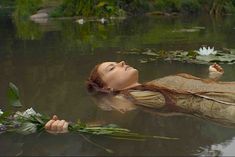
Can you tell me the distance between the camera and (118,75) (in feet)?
12.6

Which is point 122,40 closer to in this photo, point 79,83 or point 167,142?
point 79,83

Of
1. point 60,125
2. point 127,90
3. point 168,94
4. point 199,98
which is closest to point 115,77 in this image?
point 127,90

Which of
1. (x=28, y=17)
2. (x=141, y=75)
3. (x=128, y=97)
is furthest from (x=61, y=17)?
(x=128, y=97)

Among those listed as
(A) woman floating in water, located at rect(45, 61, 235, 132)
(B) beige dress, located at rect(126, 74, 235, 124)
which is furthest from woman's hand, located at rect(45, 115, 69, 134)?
(B) beige dress, located at rect(126, 74, 235, 124)

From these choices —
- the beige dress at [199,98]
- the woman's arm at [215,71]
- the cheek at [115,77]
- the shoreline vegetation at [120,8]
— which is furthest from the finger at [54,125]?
the shoreline vegetation at [120,8]

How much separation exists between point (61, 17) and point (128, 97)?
17929 mm

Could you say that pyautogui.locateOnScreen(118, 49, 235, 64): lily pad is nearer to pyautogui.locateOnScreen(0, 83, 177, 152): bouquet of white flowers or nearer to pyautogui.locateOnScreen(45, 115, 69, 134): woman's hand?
pyautogui.locateOnScreen(0, 83, 177, 152): bouquet of white flowers

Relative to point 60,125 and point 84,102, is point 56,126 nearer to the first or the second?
point 60,125

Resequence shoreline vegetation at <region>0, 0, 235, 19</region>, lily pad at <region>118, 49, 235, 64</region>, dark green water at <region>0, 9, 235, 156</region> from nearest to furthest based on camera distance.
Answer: dark green water at <region>0, 9, 235, 156</region>
lily pad at <region>118, 49, 235, 64</region>
shoreline vegetation at <region>0, 0, 235, 19</region>

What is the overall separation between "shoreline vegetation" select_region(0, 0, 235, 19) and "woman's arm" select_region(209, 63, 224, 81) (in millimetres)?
15632

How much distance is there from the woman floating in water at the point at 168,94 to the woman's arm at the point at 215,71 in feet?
2.96

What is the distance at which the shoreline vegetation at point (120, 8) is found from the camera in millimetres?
20625

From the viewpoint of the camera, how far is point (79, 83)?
16.1ft

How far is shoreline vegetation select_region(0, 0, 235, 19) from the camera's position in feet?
67.7
